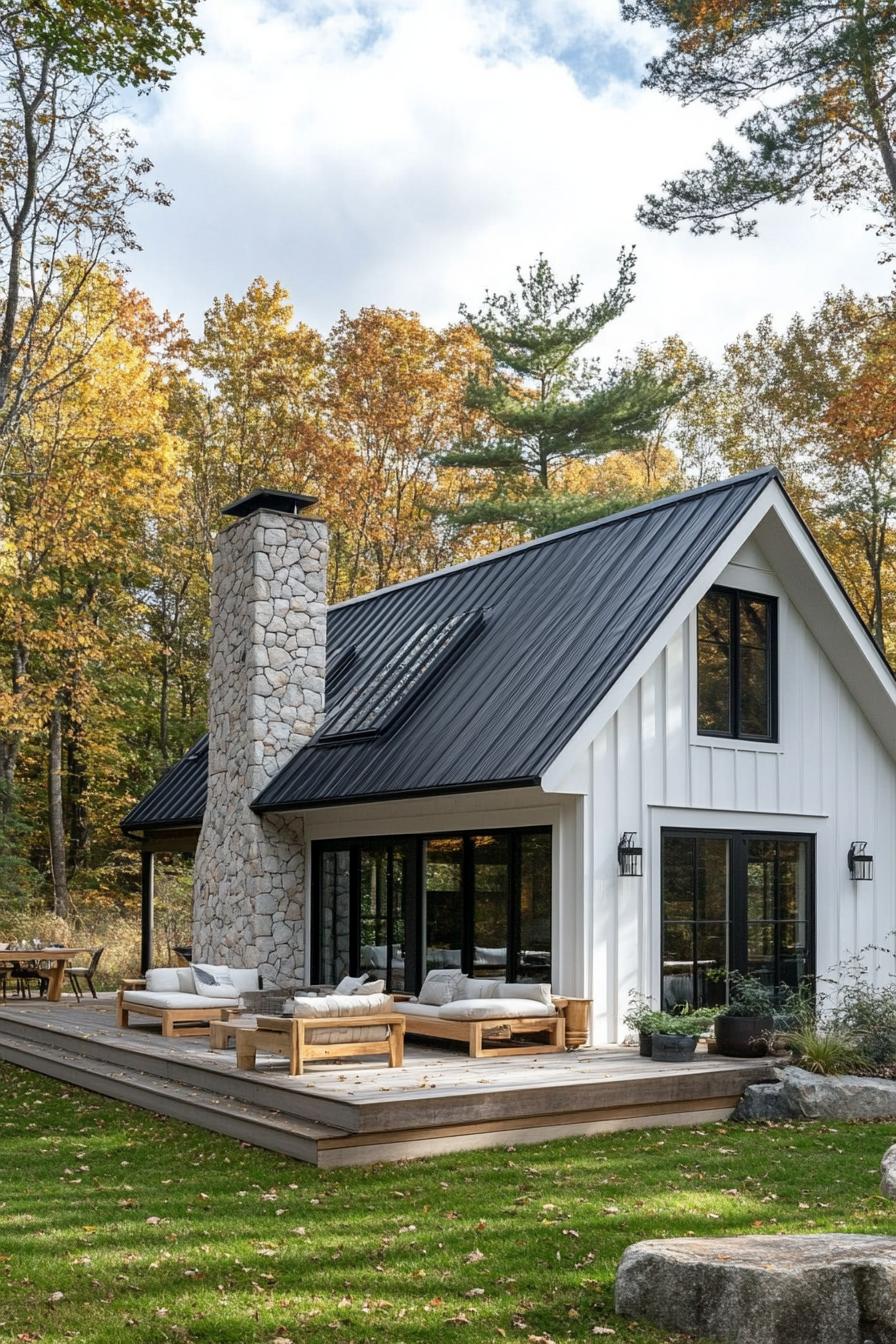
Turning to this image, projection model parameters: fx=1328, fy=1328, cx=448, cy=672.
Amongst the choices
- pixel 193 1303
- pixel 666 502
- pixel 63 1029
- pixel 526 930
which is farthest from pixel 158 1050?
pixel 666 502

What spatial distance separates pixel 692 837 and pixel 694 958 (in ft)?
3.42

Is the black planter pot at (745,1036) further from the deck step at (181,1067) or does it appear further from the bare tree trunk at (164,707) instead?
the bare tree trunk at (164,707)

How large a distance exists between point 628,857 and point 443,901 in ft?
6.74

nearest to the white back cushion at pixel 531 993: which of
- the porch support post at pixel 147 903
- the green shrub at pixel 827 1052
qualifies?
the green shrub at pixel 827 1052

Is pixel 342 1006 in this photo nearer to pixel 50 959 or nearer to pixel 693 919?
pixel 693 919

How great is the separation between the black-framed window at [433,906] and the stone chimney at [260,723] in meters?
0.43

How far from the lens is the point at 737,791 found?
39.5ft

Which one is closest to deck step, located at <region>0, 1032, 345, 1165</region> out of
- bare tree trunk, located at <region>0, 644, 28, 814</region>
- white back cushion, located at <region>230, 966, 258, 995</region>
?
white back cushion, located at <region>230, 966, 258, 995</region>

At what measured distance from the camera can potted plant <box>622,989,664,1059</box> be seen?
33.5 ft

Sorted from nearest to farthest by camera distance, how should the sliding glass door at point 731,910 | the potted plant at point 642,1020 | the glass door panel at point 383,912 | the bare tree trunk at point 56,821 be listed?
the potted plant at point 642,1020, the sliding glass door at point 731,910, the glass door panel at point 383,912, the bare tree trunk at point 56,821

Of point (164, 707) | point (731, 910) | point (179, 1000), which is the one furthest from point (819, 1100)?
point (164, 707)

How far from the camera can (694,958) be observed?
11531 millimetres

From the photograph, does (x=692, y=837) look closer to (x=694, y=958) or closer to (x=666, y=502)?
(x=694, y=958)

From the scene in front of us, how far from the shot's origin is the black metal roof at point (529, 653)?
1095cm
